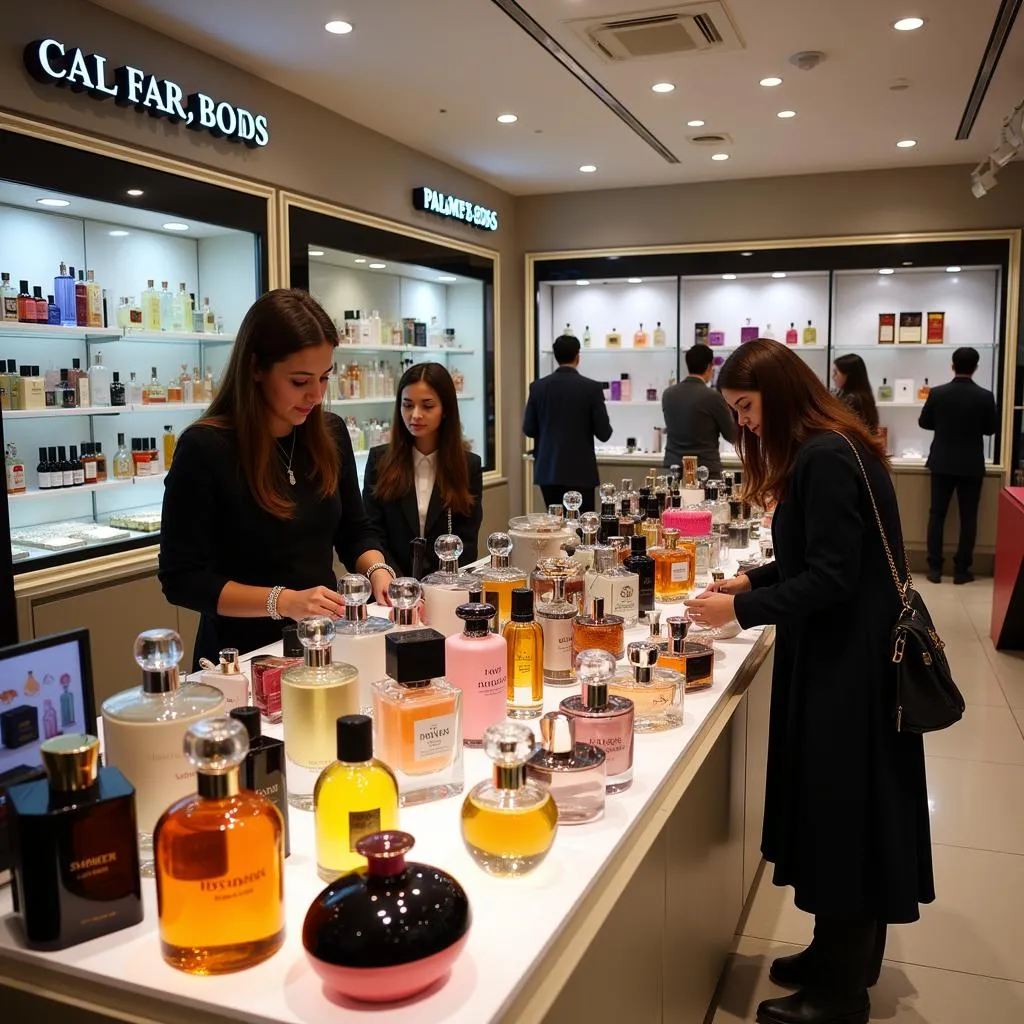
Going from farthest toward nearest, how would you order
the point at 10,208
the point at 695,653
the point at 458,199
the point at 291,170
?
the point at 458,199 → the point at 291,170 → the point at 10,208 → the point at 695,653

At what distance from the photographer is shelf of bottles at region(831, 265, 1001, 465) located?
26.6 feet

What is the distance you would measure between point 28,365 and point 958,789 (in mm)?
4110

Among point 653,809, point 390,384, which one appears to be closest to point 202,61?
point 390,384

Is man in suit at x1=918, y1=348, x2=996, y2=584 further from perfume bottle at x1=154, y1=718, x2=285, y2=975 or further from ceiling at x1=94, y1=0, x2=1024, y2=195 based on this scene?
perfume bottle at x1=154, y1=718, x2=285, y2=975

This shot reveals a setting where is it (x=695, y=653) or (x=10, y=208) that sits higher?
(x=10, y=208)

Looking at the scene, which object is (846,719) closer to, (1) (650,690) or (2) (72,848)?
(1) (650,690)

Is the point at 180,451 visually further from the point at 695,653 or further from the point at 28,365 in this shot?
the point at 28,365

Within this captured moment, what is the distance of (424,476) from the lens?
3504mm

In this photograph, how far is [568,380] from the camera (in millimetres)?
7129

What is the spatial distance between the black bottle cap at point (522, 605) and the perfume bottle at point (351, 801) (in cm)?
65

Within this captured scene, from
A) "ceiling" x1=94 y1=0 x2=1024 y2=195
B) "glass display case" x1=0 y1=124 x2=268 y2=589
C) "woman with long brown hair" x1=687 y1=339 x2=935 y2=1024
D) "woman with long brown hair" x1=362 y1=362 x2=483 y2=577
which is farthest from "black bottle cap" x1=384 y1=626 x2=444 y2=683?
"ceiling" x1=94 y1=0 x2=1024 y2=195

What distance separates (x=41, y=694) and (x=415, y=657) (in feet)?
1.57

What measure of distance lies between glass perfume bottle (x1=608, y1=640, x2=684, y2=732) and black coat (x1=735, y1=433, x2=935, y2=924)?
353 millimetres

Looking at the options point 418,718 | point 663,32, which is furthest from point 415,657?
point 663,32
